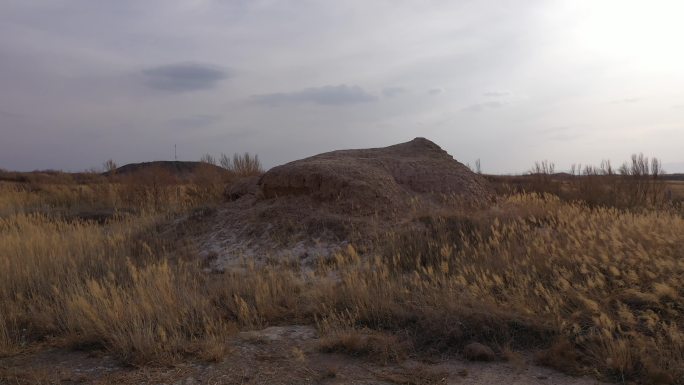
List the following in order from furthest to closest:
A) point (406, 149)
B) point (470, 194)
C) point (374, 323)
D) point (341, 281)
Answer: point (406, 149) < point (470, 194) < point (341, 281) < point (374, 323)

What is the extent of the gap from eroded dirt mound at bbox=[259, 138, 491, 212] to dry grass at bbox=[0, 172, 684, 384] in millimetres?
1858

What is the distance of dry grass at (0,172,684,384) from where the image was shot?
169 inches

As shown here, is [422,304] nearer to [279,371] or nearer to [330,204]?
[279,371]

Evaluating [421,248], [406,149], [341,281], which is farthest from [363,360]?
[406,149]

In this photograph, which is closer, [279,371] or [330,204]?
[279,371]

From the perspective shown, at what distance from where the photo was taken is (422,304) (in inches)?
203

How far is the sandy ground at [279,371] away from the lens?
13.0 ft

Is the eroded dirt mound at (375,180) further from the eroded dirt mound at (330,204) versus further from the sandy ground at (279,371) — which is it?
the sandy ground at (279,371)

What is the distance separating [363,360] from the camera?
172 inches

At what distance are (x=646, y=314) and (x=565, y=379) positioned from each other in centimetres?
Answer: 102

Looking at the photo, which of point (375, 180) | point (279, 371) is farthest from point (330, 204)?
point (279, 371)

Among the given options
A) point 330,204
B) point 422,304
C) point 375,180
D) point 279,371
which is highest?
point 375,180

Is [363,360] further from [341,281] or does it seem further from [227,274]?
[227,274]

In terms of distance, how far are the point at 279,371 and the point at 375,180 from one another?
5350 millimetres
